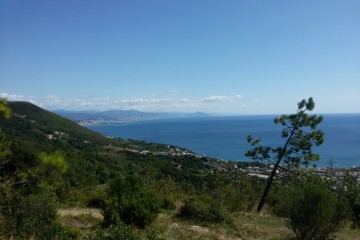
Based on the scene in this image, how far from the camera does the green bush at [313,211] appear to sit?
7380 millimetres

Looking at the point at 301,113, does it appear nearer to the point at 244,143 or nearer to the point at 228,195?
the point at 228,195

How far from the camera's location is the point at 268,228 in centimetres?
1071

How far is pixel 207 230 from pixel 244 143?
13568 cm

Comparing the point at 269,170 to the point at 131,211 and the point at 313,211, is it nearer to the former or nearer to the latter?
the point at 131,211

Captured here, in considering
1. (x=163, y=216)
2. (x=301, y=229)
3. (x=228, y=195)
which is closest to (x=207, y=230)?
(x=163, y=216)

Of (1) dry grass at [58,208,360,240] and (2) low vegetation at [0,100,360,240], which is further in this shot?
(1) dry grass at [58,208,360,240]

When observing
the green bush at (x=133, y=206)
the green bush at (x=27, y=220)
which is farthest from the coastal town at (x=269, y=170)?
the green bush at (x=27, y=220)

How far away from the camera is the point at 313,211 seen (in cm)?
744

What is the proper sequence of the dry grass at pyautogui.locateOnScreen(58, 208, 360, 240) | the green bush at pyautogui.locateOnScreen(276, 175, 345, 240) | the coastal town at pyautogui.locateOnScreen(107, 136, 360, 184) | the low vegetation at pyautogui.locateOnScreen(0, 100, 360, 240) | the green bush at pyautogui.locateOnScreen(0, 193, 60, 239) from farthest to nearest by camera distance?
the coastal town at pyautogui.locateOnScreen(107, 136, 360, 184)
the dry grass at pyautogui.locateOnScreen(58, 208, 360, 240)
the green bush at pyautogui.locateOnScreen(276, 175, 345, 240)
the low vegetation at pyautogui.locateOnScreen(0, 100, 360, 240)
the green bush at pyautogui.locateOnScreen(0, 193, 60, 239)

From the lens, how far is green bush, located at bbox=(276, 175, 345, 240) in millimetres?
7380

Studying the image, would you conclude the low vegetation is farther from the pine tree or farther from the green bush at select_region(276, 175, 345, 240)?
the pine tree

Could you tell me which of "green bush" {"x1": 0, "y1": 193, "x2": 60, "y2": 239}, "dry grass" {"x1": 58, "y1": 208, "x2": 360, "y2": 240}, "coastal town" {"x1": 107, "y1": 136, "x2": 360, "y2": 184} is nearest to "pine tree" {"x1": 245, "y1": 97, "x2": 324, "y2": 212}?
"coastal town" {"x1": 107, "y1": 136, "x2": 360, "y2": 184}

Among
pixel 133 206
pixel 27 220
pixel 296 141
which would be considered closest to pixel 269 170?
pixel 296 141

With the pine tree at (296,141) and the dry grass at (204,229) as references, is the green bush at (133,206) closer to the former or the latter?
the dry grass at (204,229)
